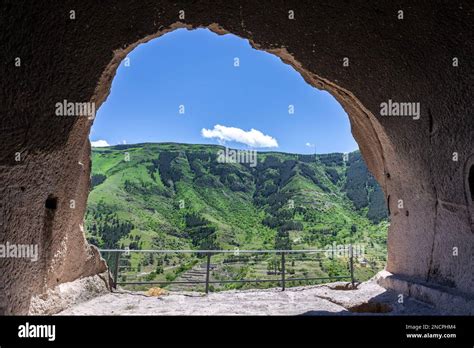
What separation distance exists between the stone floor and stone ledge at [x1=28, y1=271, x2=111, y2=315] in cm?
9

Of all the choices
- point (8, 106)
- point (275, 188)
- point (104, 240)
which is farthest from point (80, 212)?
point (275, 188)

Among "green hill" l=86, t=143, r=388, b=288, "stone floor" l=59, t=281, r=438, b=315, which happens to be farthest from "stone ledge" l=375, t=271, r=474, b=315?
Answer: "green hill" l=86, t=143, r=388, b=288

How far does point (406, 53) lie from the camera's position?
4.09m

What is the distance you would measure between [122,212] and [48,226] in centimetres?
4903

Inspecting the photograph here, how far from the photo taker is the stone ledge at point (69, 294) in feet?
12.7

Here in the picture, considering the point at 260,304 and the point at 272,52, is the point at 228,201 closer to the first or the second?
the point at 260,304

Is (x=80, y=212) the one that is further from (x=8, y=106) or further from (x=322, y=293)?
(x=322, y=293)

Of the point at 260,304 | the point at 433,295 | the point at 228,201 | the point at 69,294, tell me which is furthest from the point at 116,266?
the point at 228,201

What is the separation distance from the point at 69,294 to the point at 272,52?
393 cm

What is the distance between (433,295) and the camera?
4258 mm

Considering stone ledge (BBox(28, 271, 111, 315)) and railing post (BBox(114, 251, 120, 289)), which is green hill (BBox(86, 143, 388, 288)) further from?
stone ledge (BBox(28, 271, 111, 315))

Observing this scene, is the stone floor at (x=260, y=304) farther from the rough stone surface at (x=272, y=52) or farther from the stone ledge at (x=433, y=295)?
the rough stone surface at (x=272, y=52)

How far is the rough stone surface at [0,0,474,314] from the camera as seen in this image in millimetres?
3189

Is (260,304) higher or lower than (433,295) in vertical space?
lower
